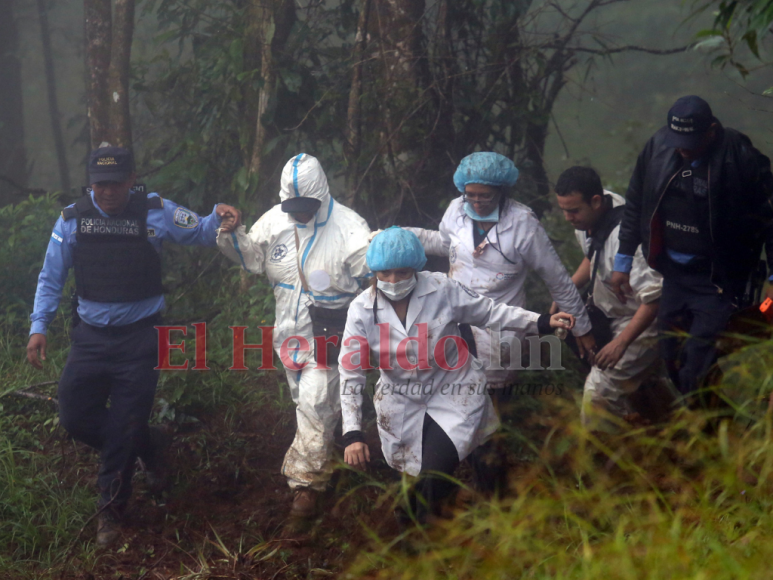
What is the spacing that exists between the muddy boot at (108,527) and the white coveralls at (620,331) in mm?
2714

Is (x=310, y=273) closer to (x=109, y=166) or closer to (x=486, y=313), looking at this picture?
(x=486, y=313)

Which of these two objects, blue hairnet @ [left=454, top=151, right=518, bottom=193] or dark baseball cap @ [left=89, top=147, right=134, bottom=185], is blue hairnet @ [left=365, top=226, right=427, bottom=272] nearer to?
blue hairnet @ [left=454, top=151, right=518, bottom=193]

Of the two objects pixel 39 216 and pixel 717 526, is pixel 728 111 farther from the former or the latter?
pixel 717 526

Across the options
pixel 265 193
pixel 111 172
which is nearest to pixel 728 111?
pixel 265 193

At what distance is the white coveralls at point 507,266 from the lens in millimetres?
3930

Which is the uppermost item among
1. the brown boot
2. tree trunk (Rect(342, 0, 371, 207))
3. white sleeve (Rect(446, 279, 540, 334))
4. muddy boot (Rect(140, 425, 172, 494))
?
tree trunk (Rect(342, 0, 371, 207))

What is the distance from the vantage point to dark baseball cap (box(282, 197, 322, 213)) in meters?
4.05

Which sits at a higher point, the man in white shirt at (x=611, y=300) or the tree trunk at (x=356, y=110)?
the tree trunk at (x=356, y=110)

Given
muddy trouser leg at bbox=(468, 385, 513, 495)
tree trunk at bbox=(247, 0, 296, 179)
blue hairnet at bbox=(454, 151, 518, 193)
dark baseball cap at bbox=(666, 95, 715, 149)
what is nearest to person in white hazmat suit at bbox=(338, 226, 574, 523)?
muddy trouser leg at bbox=(468, 385, 513, 495)

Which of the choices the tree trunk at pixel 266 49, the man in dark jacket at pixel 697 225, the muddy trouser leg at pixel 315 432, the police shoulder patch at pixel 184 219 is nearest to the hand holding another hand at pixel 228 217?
the police shoulder patch at pixel 184 219

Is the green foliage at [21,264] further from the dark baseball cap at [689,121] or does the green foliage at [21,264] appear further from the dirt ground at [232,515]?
the dark baseball cap at [689,121]

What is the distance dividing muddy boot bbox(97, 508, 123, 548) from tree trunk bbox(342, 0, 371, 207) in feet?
9.21

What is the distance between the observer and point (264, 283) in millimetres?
6223

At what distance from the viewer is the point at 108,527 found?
4.02 metres
